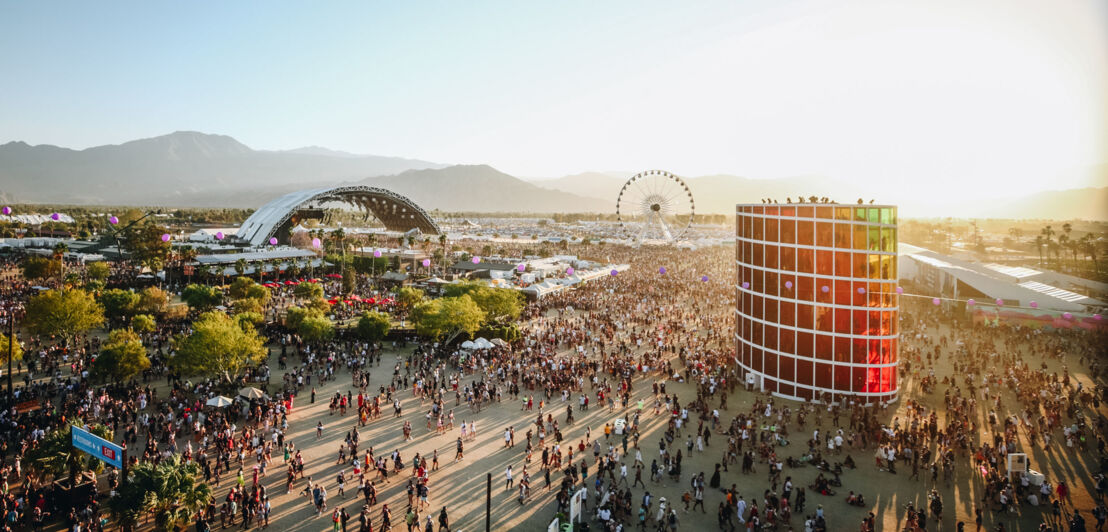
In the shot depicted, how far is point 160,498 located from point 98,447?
2385mm

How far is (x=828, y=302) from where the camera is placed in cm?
2102

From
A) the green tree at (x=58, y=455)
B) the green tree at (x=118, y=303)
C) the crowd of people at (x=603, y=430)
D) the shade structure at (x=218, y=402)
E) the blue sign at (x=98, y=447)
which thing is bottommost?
the crowd of people at (x=603, y=430)

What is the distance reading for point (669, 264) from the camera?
68875mm

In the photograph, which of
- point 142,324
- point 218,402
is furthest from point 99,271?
point 218,402

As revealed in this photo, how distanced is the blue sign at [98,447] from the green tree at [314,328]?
1409cm

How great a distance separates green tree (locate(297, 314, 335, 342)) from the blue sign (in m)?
14.1

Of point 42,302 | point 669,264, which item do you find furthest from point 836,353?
point 669,264

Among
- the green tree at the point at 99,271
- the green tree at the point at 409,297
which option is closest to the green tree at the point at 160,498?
the green tree at the point at 409,297

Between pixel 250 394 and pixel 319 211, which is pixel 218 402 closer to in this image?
pixel 250 394

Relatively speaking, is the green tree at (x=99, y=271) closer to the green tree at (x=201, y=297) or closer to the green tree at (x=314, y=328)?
the green tree at (x=201, y=297)

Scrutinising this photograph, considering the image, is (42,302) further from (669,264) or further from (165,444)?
(669,264)

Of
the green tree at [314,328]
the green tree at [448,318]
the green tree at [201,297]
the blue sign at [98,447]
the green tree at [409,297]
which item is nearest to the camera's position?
the blue sign at [98,447]

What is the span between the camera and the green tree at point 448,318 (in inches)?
1093

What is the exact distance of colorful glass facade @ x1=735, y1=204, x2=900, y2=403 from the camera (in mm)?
20391
